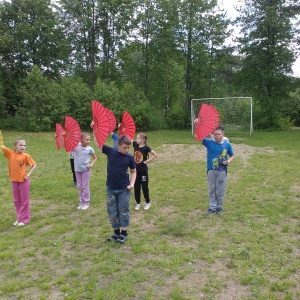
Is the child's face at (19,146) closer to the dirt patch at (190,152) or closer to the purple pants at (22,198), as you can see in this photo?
the purple pants at (22,198)

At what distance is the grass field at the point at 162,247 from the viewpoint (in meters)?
4.05

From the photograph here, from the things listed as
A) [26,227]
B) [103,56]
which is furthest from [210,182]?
[103,56]

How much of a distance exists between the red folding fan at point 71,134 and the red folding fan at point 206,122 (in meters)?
2.51

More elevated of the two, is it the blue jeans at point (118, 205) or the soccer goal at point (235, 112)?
the soccer goal at point (235, 112)

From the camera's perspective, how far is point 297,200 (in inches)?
308

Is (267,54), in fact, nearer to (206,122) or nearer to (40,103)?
(40,103)

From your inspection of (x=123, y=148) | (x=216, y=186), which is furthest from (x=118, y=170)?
(x=216, y=186)

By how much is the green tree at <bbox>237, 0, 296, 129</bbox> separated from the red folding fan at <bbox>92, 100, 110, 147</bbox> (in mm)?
23419

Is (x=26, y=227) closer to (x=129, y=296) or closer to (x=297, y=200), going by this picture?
(x=129, y=296)

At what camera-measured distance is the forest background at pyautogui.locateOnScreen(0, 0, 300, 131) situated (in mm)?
25922

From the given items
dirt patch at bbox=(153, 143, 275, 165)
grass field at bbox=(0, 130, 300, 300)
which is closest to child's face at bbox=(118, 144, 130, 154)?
grass field at bbox=(0, 130, 300, 300)

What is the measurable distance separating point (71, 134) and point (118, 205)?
2.22m

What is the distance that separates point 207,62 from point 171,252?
2687cm

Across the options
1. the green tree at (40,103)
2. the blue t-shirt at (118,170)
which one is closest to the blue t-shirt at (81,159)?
the blue t-shirt at (118,170)
